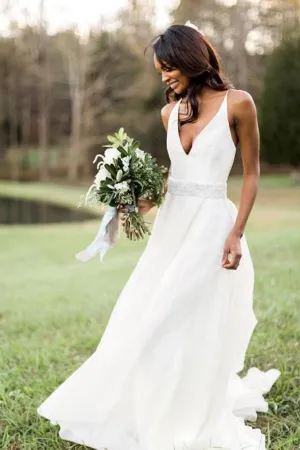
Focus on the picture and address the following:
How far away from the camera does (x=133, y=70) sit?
29781 millimetres

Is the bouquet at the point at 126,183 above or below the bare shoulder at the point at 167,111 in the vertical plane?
below

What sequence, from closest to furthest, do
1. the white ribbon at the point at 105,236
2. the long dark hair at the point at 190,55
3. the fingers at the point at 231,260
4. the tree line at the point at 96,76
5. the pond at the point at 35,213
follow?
the long dark hair at the point at 190,55
the fingers at the point at 231,260
the white ribbon at the point at 105,236
the pond at the point at 35,213
the tree line at the point at 96,76

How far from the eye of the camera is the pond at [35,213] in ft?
60.7

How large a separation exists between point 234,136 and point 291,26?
26030mm

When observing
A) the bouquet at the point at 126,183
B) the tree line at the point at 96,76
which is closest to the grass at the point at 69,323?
the bouquet at the point at 126,183

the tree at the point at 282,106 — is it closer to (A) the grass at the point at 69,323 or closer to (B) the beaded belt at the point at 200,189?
(A) the grass at the point at 69,323

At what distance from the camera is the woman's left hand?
2701 millimetres

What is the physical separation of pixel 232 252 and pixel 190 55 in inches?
36.1

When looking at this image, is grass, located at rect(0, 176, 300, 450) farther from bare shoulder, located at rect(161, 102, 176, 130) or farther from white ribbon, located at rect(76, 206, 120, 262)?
bare shoulder, located at rect(161, 102, 176, 130)

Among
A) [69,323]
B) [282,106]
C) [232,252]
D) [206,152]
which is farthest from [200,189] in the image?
[282,106]

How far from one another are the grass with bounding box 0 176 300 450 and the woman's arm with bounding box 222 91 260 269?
1.05 meters

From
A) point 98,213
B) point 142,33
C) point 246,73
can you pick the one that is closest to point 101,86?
point 142,33

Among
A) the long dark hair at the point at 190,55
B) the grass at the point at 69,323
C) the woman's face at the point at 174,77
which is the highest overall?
the long dark hair at the point at 190,55

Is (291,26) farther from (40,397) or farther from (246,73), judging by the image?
(40,397)
